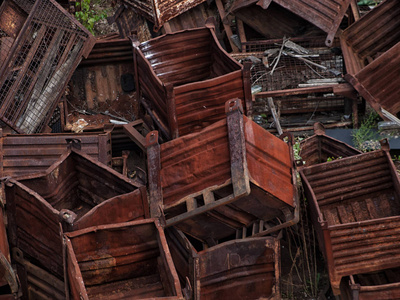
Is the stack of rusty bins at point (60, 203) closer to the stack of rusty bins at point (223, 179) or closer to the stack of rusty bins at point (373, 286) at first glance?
the stack of rusty bins at point (223, 179)

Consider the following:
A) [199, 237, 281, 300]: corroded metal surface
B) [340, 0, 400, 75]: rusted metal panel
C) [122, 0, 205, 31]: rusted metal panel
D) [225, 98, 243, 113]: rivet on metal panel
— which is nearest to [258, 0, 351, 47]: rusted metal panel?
[340, 0, 400, 75]: rusted metal panel

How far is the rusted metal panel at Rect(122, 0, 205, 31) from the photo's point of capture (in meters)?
9.49

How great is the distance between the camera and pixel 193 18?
1002 centimetres

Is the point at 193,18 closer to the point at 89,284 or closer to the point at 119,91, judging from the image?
the point at 119,91

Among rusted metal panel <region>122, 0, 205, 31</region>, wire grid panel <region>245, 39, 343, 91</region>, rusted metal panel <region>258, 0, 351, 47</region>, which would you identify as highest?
rusted metal panel <region>122, 0, 205, 31</region>

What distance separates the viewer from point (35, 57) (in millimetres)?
8008

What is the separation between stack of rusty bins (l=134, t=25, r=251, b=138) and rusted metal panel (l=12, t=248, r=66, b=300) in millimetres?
2012

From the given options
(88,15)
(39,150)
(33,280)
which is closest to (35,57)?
(39,150)

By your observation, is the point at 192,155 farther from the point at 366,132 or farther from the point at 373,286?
the point at 366,132

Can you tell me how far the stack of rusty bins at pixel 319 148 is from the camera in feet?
24.3

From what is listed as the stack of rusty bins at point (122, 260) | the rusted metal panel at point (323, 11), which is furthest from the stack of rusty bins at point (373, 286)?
the rusted metal panel at point (323, 11)

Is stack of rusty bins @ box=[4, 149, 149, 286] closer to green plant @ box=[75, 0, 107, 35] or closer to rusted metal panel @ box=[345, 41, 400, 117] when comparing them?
rusted metal panel @ box=[345, 41, 400, 117]

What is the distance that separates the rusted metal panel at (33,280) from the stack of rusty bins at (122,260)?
568 mm

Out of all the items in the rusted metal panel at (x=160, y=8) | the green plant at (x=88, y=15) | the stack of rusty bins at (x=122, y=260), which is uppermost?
the green plant at (x=88, y=15)
